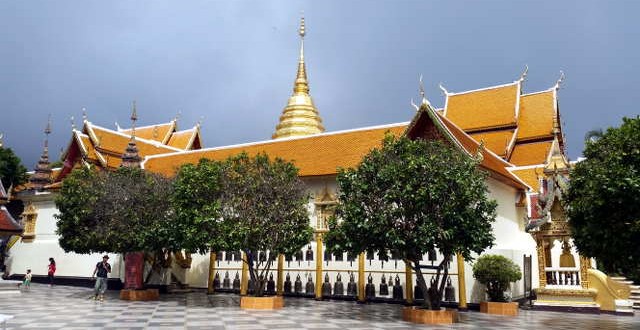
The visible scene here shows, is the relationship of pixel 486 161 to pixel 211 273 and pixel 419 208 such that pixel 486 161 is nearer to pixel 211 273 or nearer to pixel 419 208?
pixel 419 208

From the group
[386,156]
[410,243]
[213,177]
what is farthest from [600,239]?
[213,177]

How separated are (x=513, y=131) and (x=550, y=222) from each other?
919cm

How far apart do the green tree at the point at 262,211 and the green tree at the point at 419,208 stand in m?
2.47

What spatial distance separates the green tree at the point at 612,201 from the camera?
956 cm

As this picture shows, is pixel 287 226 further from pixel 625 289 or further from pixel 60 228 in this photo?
pixel 625 289

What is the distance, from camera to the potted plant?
564 inches

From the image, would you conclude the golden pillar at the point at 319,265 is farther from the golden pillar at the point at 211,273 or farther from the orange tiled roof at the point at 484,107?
the orange tiled roof at the point at 484,107

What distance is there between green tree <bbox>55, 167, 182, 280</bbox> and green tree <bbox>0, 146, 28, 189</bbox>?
21992 millimetres

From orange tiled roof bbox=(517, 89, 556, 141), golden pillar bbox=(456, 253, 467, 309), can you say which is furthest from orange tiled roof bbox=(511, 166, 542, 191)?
golden pillar bbox=(456, 253, 467, 309)

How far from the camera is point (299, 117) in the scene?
37656 millimetres

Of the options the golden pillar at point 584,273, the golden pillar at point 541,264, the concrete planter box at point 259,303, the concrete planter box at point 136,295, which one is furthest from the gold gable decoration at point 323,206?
the golden pillar at point 584,273

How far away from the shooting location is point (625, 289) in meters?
15.3

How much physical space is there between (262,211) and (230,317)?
332cm

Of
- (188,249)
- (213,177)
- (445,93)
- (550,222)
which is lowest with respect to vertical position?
(188,249)
